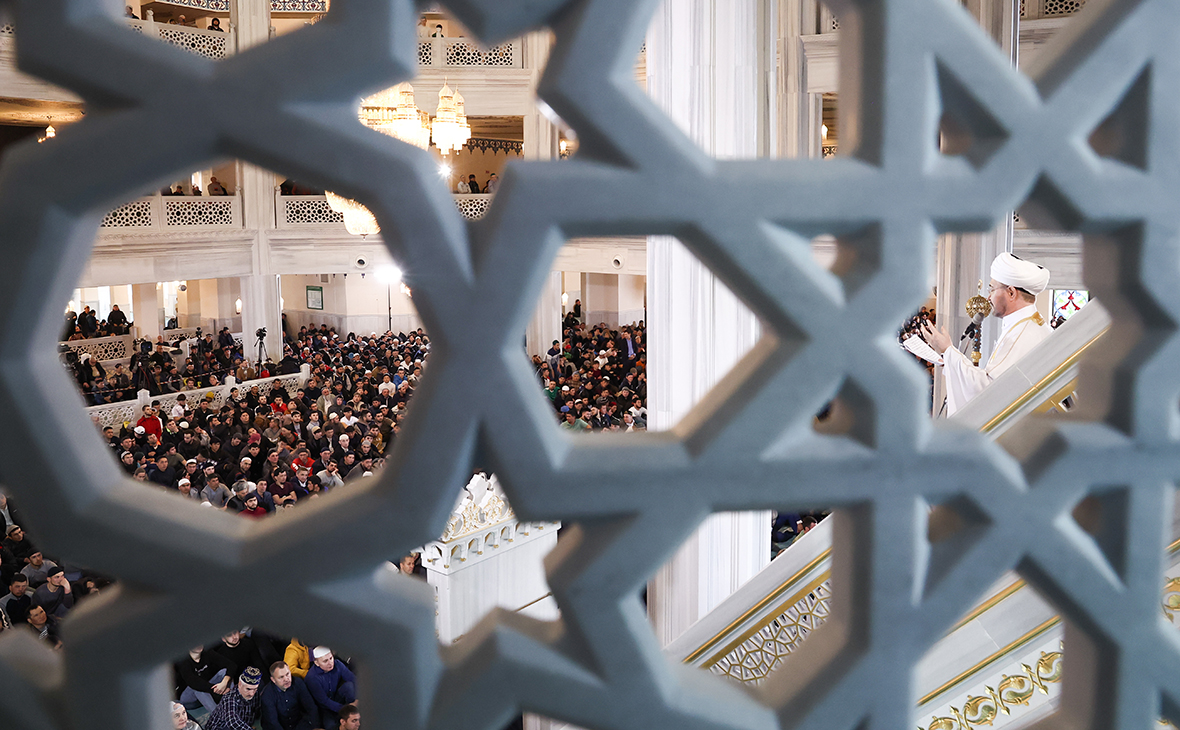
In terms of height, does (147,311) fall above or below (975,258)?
below

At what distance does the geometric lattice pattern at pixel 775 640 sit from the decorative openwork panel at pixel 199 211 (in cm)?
1420

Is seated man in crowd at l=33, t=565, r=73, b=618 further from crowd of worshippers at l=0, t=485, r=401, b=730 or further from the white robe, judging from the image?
the white robe

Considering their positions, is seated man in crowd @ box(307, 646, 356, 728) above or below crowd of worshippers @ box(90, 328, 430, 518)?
below

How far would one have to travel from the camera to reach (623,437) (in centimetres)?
91

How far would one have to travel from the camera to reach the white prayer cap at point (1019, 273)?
12.0ft

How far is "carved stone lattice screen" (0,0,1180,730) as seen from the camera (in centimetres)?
81

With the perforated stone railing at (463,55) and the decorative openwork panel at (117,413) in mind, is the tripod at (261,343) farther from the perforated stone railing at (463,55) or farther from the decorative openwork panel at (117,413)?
the perforated stone railing at (463,55)

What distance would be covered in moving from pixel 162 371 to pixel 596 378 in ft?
23.1

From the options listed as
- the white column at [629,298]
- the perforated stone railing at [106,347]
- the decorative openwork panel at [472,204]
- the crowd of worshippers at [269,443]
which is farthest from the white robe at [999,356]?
the white column at [629,298]

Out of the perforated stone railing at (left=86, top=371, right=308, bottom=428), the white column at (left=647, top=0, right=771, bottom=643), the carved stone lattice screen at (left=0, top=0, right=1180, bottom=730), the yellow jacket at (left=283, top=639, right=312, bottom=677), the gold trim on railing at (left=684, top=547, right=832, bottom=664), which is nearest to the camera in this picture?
the carved stone lattice screen at (left=0, top=0, right=1180, bottom=730)

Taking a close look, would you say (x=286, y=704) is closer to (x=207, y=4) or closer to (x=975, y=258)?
(x=975, y=258)

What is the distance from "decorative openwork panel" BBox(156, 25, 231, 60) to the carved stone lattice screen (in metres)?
14.6

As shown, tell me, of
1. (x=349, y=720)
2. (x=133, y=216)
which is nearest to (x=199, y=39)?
(x=133, y=216)

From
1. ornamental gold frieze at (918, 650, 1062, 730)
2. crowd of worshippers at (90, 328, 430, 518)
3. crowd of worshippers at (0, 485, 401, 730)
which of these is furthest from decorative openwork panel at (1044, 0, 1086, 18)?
ornamental gold frieze at (918, 650, 1062, 730)
